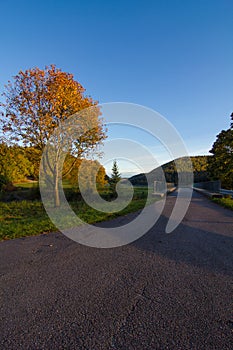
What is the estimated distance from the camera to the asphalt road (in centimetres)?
157

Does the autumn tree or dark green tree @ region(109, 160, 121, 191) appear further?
dark green tree @ region(109, 160, 121, 191)

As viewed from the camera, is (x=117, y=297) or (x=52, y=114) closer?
(x=117, y=297)

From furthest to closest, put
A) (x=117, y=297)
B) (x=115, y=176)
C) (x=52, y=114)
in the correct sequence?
1. (x=115, y=176)
2. (x=52, y=114)
3. (x=117, y=297)

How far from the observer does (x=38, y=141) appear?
11.0m

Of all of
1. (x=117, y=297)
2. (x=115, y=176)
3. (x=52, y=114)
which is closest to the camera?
(x=117, y=297)

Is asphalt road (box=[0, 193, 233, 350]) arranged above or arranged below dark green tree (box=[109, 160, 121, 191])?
below

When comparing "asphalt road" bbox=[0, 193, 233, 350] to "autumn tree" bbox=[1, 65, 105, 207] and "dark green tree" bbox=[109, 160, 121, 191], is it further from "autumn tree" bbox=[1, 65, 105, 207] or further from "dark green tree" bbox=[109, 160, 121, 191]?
"dark green tree" bbox=[109, 160, 121, 191]

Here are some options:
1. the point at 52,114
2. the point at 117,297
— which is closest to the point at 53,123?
the point at 52,114

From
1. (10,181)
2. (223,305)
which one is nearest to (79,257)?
(223,305)

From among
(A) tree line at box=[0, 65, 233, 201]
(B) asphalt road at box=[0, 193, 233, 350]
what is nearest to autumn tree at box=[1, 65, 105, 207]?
(A) tree line at box=[0, 65, 233, 201]

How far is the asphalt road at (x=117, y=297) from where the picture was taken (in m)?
1.57

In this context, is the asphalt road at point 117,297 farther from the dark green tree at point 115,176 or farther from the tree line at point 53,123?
the dark green tree at point 115,176

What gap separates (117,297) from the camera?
2.16 meters

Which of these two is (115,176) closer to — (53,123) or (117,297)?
(53,123)
